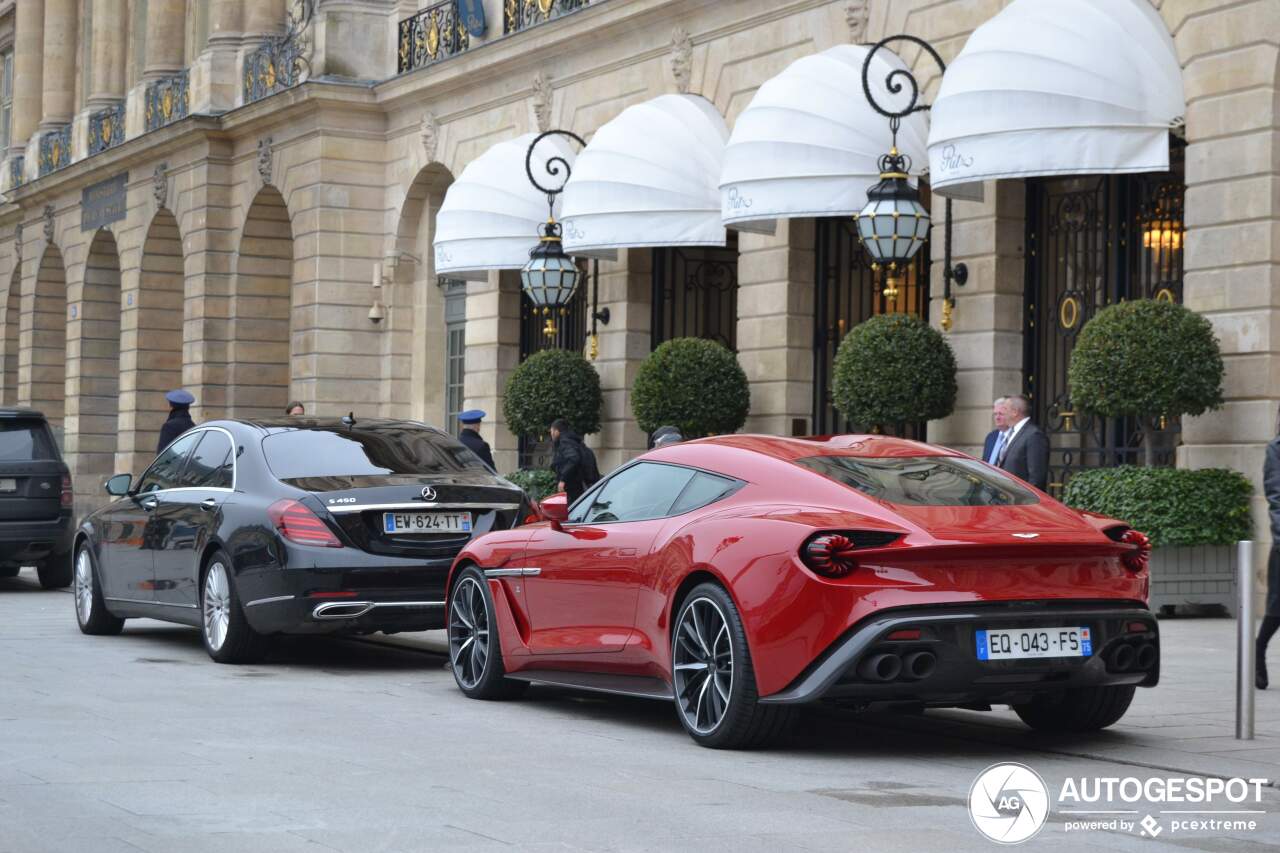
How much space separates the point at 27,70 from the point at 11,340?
21.6 ft

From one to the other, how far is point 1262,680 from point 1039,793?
3.89 metres

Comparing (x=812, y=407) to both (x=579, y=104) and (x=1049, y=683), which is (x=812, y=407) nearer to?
(x=579, y=104)

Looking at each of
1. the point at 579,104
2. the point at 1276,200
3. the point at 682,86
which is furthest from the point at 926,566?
the point at 579,104

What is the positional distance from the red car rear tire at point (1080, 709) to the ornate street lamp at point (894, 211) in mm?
9025

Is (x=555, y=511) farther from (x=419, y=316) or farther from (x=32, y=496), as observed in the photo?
(x=419, y=316)

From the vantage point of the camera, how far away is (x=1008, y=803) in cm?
686

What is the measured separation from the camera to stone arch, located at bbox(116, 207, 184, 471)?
3631 cm

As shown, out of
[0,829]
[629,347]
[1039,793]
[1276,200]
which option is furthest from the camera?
[629,347]

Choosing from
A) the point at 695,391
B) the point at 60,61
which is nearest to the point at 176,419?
the point at 695,391

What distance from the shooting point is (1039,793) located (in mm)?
7113

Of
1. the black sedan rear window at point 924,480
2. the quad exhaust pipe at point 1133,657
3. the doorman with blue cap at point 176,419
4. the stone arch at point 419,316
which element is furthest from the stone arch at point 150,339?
the quad exhaust pipe at point 1133,657

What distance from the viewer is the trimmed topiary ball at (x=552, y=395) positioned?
23.0 m

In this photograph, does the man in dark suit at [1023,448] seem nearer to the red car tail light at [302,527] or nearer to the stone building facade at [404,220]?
the stone building facade at [404,220]

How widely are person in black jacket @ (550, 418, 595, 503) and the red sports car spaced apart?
1057 centimetres
